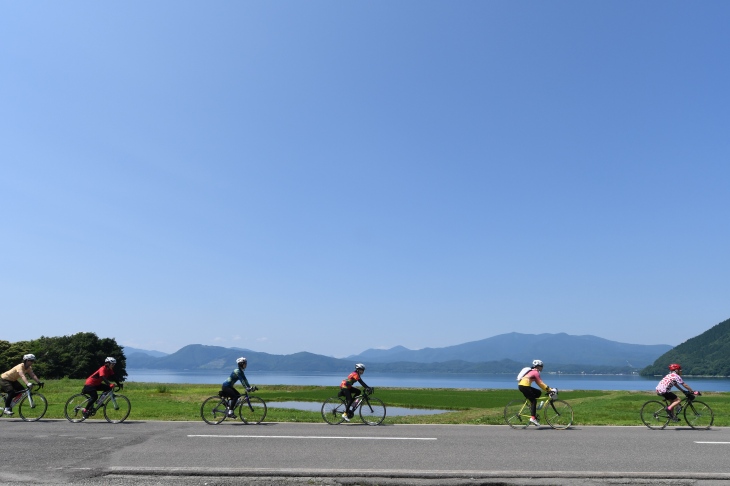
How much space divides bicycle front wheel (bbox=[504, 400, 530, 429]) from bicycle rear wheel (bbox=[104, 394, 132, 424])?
1354 cm

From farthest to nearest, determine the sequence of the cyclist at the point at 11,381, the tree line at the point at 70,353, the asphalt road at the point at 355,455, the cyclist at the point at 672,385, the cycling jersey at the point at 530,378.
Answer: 1. the tree line at the point at 70,353
2. the cyclist at the point at 11,381
3. the cycling jersey at the point at 530,378
4. the cyclist at the point at 672,385
5. the asphalt road at the point at 355,455

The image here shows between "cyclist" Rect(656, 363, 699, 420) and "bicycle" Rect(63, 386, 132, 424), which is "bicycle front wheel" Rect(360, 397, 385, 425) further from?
"cyclist" Rect(656, 363, 699, 420)

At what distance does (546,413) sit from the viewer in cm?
1744

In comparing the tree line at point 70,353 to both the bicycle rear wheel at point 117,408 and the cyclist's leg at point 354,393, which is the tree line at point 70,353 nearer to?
the bicycle rear wheel at point 117,408

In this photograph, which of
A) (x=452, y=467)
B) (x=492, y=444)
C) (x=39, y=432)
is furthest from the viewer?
(x=39, y=432)

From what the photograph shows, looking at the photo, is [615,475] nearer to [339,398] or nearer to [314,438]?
[314,438]

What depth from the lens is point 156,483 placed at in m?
9.24

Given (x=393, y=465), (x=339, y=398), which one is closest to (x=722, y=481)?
(x=393, y=465)

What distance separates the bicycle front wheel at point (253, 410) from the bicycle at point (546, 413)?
8.65 meters

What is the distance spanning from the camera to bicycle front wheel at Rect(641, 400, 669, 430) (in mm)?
17500

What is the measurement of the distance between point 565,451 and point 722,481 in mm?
Result: 3445

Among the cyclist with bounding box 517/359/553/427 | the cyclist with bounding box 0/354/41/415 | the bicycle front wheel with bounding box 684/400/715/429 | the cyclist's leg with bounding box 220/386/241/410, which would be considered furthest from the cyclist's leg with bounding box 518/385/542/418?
the cyclist with bounding box 0/354/41/415

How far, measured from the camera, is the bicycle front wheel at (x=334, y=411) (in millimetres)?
18500

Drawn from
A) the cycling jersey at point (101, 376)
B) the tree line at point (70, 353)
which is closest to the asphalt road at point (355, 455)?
the cycling jersey at point (101, 376)
